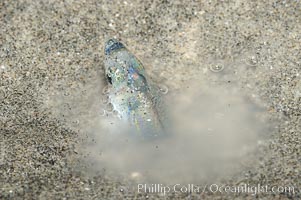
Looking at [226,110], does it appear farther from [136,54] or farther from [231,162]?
[136,54]

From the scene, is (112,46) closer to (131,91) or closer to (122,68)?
(122,68)

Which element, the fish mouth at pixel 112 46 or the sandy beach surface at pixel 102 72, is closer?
the sandy beach surface at pixel 102 72

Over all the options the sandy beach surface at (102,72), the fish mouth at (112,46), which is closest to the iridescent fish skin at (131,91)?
the fish mouth at (112,46)

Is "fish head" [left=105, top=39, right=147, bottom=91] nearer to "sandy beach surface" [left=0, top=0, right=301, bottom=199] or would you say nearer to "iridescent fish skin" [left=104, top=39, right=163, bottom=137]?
"iridescent fish skin" [left=104, top=39, right=163, bottom=137]

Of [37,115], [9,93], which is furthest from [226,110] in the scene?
[9,93]

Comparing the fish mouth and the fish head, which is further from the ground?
the fish mouth

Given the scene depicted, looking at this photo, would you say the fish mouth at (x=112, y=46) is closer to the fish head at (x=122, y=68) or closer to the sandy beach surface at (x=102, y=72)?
the fish head at (x=122, y=68)

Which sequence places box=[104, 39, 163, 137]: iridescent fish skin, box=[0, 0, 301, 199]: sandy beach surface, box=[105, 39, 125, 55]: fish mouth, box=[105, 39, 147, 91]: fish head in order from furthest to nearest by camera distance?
box=[105, 39, 125, 55]: fish mouth < box=[105, 39, 147, 91]: fish head < box=[104, 39, 163, 137]: iridescent fish skin < box=[0, 0, 301, 199]: sandy beach surface

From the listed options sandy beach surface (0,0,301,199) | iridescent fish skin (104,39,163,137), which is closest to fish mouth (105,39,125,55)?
iridescent fish skin (104,39,163,137)
